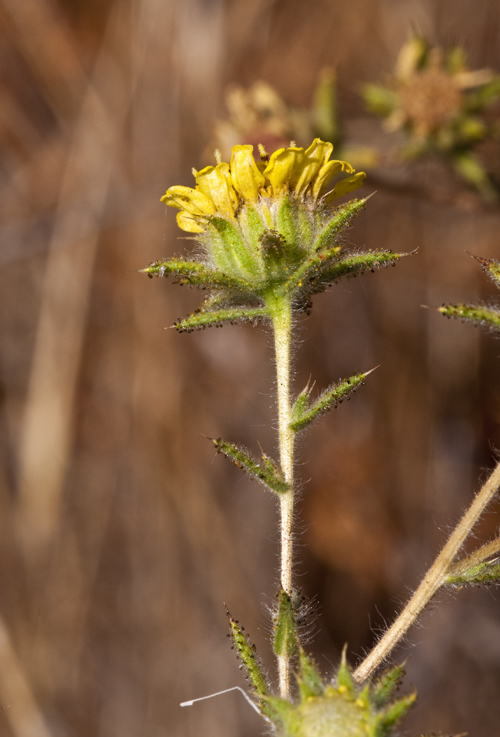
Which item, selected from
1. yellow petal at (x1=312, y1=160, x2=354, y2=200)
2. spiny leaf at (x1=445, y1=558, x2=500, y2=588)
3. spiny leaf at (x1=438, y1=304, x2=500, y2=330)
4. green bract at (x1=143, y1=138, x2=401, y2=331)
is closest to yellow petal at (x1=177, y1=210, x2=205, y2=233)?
green bract at (x1=143, y1=138, x2=401, y2=331)

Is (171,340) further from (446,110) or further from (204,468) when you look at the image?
(446,110)

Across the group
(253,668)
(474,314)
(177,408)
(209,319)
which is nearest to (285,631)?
(253,668)

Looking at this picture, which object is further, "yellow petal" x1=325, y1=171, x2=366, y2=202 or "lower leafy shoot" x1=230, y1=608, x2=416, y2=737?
"yellow petal" x1=325, y1=171, x2=366, y2=202

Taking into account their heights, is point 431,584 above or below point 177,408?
below

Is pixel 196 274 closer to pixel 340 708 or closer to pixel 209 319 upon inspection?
pixel 209 319

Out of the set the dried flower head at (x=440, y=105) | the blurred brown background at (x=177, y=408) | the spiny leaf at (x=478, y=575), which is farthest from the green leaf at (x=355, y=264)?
the blurred brown background at (x=177, y=408)

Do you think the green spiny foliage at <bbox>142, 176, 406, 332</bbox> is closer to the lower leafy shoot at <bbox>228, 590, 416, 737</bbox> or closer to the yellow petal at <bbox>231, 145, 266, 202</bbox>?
the yellow petal at <bbox>231, 145, 266, 202</bbox>

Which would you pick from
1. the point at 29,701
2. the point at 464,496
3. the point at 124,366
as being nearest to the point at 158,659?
the point at 29,701
